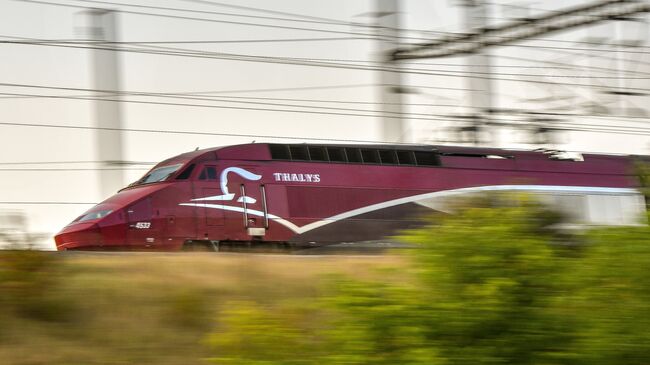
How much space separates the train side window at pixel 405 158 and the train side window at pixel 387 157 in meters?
0.13

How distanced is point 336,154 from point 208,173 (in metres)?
3.07

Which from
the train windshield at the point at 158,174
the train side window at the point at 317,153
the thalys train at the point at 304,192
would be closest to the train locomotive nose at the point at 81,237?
the thalys train at the point at 304,192

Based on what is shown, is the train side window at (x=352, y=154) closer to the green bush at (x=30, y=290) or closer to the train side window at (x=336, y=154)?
the train side window at (x=336, y=154)

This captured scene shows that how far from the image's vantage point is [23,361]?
25.4 feet

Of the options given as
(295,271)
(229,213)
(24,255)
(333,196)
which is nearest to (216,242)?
(229,213)

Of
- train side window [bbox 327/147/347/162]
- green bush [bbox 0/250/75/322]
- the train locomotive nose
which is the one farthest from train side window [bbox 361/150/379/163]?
green bush [bbox 0/250/75/322]

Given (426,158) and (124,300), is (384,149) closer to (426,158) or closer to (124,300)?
(426,158)

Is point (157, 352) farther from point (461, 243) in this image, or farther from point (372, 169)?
point (372, 169)

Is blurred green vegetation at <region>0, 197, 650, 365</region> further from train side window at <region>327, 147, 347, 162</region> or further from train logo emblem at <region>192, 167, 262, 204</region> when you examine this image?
train side window at <region>327, 147, 347, 162</region>

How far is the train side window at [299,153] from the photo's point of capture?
778 inches

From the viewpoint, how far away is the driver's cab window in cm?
1862

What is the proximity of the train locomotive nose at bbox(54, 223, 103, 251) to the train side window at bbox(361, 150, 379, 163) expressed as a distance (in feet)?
19.8

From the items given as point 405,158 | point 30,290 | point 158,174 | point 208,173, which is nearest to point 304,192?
point 208,173

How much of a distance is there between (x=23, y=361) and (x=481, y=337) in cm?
385
